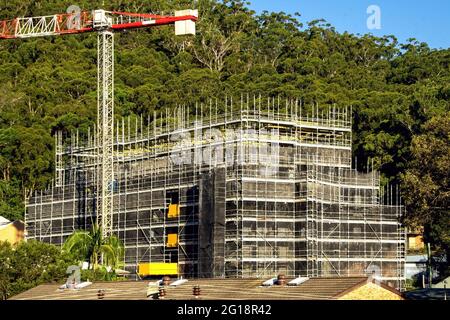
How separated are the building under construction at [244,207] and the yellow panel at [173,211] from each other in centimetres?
8

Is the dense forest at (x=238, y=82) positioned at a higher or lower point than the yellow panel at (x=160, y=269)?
higher

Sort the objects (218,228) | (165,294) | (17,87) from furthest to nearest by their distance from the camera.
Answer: (17,87) < (218,228) < (165,294)

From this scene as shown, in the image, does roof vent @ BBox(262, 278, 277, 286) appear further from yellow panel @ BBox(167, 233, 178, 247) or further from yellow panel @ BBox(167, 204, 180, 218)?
yellow panel @ BBox(167, 204, 180, 218)

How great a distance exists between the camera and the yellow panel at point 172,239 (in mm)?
90250

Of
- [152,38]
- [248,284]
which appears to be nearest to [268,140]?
[248,284]

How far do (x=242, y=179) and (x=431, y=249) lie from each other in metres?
29.1

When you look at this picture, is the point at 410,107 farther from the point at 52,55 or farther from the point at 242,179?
the point at 52,55

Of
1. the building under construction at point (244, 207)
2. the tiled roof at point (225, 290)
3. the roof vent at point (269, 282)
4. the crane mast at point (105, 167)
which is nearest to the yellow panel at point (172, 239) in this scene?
the building under construction at point (244, 207)

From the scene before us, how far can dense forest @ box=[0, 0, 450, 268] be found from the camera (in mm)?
114625

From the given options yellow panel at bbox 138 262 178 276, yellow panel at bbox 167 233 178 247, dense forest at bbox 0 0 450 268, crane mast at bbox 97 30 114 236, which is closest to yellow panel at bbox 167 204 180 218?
yellow panel at bbox 167 233 178 247

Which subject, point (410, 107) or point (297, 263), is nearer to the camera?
point (297, 263)

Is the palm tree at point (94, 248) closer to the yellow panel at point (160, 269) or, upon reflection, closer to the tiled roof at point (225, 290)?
the yellow panel at point (160, 269)

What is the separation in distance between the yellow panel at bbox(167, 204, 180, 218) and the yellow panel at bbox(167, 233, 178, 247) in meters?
1.56

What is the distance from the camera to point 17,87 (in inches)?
5866
